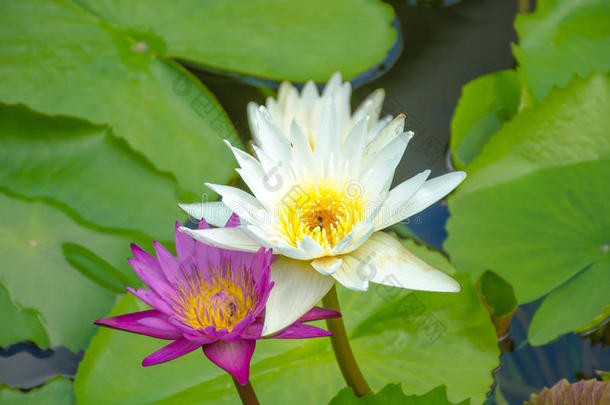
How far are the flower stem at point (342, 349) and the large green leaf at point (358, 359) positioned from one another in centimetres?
23

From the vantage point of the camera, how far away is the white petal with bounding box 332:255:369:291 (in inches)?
43.8

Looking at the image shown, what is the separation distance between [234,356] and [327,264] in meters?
0.26

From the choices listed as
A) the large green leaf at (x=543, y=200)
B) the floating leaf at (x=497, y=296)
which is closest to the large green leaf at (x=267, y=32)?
the large green leaf at (x=543, y=200)

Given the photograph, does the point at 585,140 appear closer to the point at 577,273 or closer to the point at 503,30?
the point at 577,273

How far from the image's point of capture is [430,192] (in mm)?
1230

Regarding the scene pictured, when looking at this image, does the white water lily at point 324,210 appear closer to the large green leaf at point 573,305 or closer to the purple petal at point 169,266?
the purple petal at point 169,266

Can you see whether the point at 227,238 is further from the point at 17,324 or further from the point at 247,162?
the point at 17,324

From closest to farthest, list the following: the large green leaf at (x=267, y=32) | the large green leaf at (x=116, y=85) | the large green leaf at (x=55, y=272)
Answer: the large green leaf at (x=55, y=272) < the large green leaf at (x=116, y=85) < the large green leaf at (x=267, y=32)

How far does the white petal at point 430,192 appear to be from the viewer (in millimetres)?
1201

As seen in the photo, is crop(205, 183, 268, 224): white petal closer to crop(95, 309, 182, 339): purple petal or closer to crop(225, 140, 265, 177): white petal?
crop(225, 140, 265, 177): white petal

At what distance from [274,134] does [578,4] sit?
1.88 m

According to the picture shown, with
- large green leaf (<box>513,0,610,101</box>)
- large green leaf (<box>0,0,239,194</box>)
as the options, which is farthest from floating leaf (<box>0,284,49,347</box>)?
large green leaf (<box>513,0,610,101</box>)

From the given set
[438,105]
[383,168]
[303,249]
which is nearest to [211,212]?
[303,249]

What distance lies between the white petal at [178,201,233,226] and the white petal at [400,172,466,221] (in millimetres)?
408
